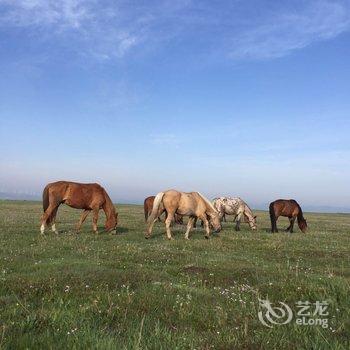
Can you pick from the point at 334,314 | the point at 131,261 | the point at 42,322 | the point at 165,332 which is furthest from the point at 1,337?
the point at 131,261

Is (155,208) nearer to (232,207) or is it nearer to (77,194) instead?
(77,194)

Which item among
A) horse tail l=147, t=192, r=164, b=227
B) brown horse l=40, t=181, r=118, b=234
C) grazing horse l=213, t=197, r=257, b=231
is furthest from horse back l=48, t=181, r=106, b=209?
grazing horse l=213, t=197, r=257, b=231

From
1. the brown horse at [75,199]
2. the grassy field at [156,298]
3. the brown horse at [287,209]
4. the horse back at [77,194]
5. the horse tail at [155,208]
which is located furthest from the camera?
the brown horse at [287,209]

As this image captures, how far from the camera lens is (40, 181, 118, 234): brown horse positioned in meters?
23.5

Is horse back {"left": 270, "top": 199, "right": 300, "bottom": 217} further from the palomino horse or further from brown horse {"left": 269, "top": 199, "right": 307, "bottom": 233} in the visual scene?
the palomino horse

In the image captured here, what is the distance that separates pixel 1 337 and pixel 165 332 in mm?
2446

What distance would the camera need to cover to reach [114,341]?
5.91 m

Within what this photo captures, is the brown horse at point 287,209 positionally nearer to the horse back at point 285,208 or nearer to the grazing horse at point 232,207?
the horse back at point 285,208

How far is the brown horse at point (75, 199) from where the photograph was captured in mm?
23484

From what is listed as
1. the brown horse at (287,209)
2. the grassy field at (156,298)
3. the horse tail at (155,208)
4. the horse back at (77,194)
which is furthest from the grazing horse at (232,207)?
the grassy field at (156,298)

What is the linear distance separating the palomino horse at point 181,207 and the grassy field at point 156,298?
5.75m

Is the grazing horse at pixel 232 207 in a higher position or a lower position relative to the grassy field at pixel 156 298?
higher

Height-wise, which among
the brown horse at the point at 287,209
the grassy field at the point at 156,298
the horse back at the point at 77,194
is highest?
the horse back at the point at 77,194

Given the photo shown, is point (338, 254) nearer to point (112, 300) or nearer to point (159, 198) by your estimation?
point (159, 198)
